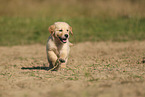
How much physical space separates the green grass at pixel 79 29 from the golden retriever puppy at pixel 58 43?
5741 millimetres

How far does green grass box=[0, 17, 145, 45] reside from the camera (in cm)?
1150

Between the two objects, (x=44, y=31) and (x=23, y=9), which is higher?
(x=23, y=9)

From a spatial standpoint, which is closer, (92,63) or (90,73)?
(90,73)

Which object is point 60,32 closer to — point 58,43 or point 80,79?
point 58,43

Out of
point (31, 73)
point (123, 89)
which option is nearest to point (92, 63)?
point (31, 73)

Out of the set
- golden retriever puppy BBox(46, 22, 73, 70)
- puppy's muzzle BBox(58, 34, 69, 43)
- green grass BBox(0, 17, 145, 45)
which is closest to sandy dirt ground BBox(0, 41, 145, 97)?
golden retriever puppy BBox(46, 22, 73, 70)

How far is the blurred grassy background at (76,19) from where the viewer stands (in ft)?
39.3

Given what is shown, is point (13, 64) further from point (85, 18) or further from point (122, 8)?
point (122, 8)

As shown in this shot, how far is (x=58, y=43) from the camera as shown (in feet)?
17.9

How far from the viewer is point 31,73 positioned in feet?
17.7

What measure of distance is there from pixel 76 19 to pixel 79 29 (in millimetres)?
1769

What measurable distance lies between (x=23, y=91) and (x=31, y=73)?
57.6 inches

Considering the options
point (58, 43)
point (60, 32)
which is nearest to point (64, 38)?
point (60, 32)

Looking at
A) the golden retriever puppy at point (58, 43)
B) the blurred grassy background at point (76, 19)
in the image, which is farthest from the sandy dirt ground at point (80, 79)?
the blurred grassy background at point (76, 19)
